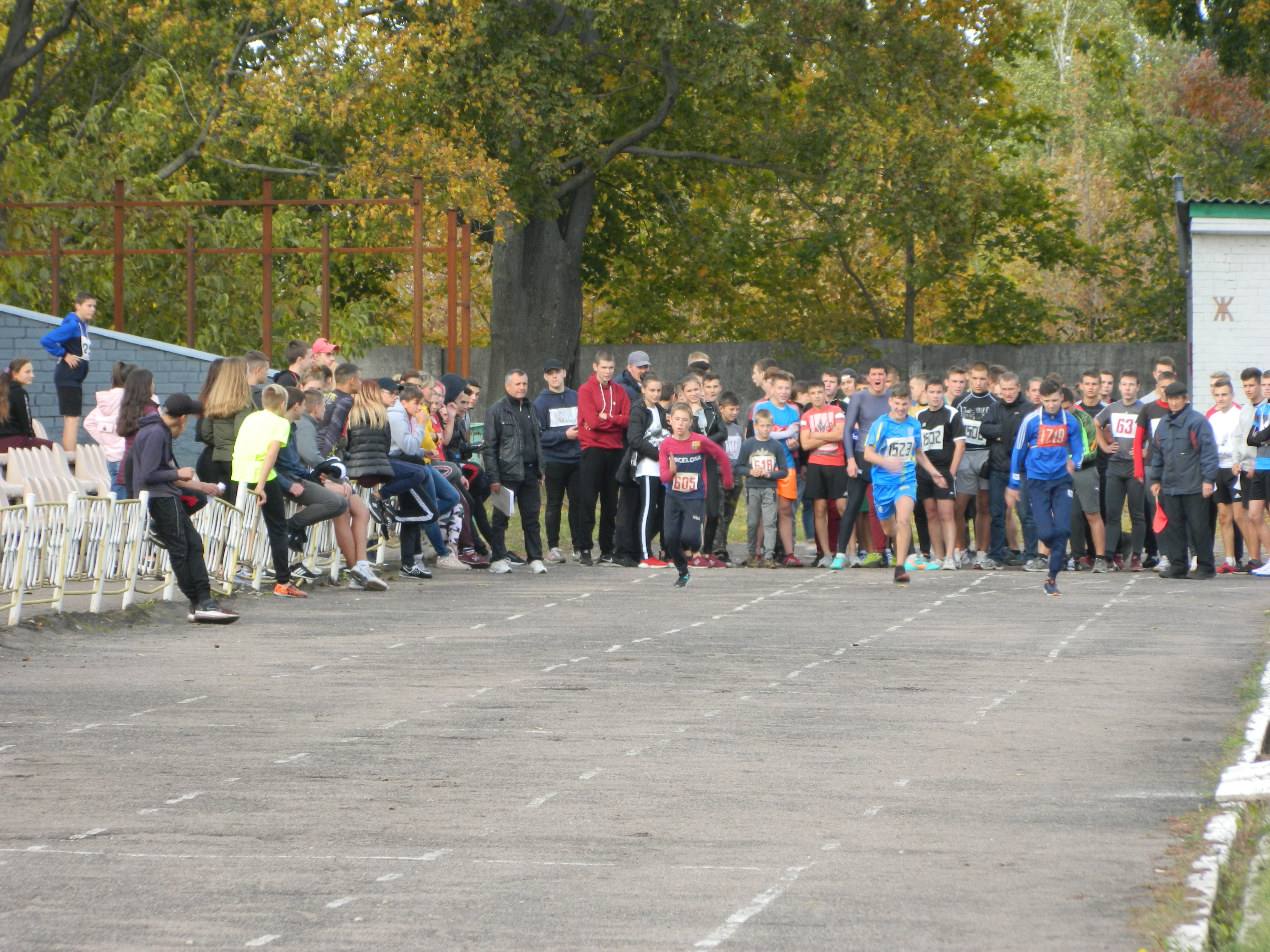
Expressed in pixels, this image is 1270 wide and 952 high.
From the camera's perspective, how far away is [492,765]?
7477 mm

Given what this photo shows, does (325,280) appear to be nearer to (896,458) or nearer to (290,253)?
(290,253)

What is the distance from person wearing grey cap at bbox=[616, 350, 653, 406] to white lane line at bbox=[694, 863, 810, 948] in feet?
38.7

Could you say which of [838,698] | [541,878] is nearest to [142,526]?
[838,698]

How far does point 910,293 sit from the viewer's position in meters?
33.6

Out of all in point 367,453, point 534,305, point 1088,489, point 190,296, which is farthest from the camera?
point 534,305

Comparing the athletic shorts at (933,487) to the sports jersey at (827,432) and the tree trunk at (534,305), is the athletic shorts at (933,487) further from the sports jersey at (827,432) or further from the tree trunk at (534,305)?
the tree trunk at (534,305)

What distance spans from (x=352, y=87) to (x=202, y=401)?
13.1 metres

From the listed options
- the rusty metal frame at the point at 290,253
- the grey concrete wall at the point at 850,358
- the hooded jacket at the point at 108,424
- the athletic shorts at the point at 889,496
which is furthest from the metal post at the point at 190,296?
the athletic shorts at the point at 889,496

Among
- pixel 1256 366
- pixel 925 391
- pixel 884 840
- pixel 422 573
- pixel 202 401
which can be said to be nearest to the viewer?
pixel 884 840

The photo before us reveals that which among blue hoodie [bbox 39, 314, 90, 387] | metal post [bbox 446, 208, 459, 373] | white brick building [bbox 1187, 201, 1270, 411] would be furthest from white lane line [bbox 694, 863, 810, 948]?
white brick building [bbox 1187, 201, 1270, 411]

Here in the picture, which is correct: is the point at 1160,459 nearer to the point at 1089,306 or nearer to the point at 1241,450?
the point at 1241,450

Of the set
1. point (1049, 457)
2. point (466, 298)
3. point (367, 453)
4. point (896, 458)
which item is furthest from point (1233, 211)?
point (367, 453)

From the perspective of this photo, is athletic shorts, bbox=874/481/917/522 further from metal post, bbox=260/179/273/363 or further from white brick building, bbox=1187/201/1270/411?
white brick building, bbox=1187/201/1270/411

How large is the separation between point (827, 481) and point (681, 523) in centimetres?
243
